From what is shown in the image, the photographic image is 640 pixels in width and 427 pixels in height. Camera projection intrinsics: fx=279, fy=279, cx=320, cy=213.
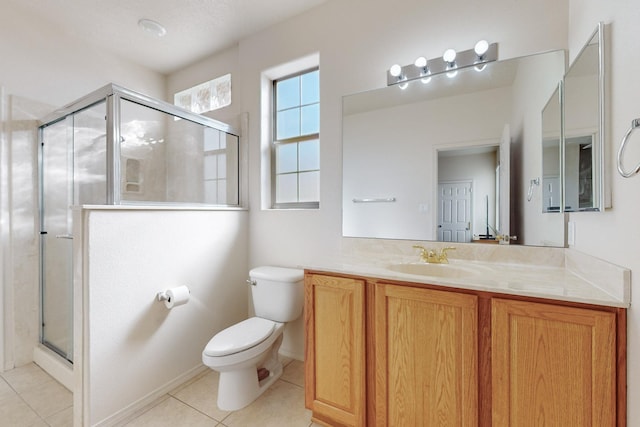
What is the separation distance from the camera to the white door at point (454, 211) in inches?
66.9

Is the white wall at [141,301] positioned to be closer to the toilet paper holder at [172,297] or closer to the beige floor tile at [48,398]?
the toilet paper holder at [172,297]

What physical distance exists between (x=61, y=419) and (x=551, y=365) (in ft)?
8.14

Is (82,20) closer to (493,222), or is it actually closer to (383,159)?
(383,159)

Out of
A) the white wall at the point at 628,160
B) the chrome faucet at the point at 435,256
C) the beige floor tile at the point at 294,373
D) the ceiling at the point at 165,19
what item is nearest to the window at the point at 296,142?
the ceiling at the point at 165,19

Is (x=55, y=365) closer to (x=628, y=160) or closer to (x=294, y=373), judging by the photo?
(x=294, y=373)

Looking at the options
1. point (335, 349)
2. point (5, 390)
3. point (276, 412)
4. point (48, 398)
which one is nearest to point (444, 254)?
point (335, 349)

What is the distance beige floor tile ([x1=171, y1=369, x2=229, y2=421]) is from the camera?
1673 mm

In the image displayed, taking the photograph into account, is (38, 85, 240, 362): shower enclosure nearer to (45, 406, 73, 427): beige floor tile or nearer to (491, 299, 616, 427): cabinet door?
(45, 406, 73, 427): beige floor tile

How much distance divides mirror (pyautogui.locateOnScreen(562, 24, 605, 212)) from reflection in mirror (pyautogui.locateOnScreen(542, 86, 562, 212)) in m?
0.05

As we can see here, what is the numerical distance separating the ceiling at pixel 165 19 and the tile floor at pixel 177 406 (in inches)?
107

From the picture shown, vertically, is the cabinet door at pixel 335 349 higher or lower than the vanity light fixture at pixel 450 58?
lower

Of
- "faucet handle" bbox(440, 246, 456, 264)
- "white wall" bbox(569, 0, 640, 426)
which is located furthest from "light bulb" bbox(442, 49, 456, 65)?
"faucet handle" bbox(440, 246, 456, 264)

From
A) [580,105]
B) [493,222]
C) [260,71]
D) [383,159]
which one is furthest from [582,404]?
[260,71]

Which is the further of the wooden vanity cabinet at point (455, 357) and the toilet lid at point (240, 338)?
the toilet lid at point (240, 338)
